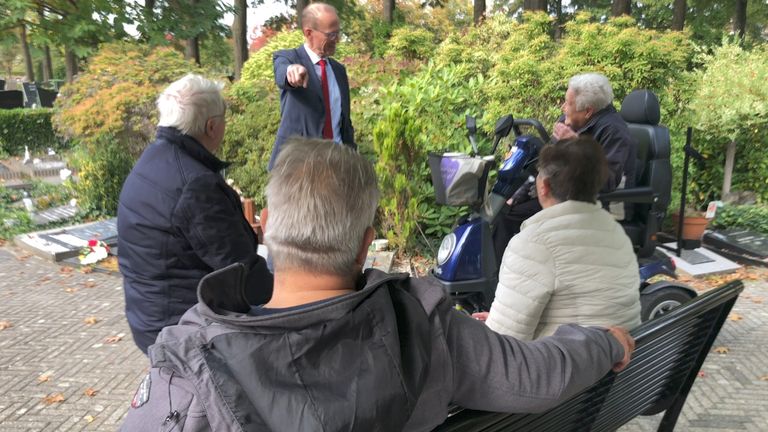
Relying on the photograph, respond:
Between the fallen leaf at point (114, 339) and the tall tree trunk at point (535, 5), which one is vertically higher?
the tall tree trunk at point (535, 5)

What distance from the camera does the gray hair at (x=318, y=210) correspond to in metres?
1.29

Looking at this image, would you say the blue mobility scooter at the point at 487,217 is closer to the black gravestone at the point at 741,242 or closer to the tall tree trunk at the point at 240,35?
the black gravestone at the point at 741,242

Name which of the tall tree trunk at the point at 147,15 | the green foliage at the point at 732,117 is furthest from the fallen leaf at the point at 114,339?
the tall tree trunk at the point at 147,15

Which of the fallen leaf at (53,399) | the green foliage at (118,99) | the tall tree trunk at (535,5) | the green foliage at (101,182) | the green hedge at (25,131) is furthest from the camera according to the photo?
the green hedge at (25,131)

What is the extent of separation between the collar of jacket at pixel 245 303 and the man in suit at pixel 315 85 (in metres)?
3.01

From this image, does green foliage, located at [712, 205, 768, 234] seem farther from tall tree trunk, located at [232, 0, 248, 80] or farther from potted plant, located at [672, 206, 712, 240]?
tall tree trunk, located at [232, 0, 248, 80]

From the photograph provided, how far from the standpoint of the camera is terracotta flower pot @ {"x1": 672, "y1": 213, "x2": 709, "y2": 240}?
607cm

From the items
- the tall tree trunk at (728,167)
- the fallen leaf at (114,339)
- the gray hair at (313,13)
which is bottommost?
the fallen leaf at (114,339)

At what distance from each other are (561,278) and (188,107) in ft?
5.33

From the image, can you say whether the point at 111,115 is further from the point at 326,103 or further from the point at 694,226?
the point at 694,226

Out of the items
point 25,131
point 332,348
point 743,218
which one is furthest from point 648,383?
point 25,131

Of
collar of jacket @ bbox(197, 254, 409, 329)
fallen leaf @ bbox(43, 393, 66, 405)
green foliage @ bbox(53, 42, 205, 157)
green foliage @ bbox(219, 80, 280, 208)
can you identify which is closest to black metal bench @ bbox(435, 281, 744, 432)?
collar of jacket @ bbox(197, 254, 409, 329)

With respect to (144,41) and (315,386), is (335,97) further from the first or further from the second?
(144,41)

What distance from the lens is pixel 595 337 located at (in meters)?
1.58
